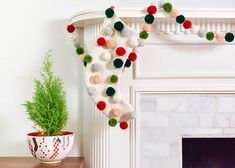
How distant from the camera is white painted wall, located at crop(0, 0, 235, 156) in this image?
A: 6.09ft

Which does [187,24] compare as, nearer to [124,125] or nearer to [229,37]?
[229,37]

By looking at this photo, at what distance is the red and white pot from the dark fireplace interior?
0.53 m

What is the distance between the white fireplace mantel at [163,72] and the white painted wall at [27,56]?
0.18m

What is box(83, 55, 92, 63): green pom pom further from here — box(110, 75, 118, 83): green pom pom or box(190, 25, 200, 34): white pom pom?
box(190, 25, 200, 34): white pom pom

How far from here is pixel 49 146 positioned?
5.08 ft

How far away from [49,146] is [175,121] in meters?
0.53

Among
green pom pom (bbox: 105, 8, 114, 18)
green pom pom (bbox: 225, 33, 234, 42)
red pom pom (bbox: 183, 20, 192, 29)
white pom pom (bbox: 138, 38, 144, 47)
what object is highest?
green pom pom (bbox: 105, 8, 114, 18)

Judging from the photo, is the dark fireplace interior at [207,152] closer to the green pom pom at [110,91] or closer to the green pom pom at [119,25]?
the green pom pom at [110,91]

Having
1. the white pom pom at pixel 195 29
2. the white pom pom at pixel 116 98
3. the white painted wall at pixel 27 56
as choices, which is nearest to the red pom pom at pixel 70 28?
the white painted wall at pixel 27 56

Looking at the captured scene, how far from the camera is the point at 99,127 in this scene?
167cm

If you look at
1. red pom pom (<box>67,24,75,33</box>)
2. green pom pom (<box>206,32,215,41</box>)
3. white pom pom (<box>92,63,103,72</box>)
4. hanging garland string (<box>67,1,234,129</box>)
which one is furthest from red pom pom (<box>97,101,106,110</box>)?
green pom pom (<box>206,32,215,41</box>)

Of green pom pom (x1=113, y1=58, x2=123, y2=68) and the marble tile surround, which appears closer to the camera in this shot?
green pom pom (x1=113, y1=58, x2=123, y2=68)

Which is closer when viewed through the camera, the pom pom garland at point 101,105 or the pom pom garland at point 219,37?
the pom pom garland at point 101,105

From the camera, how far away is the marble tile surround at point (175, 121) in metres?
1.69
